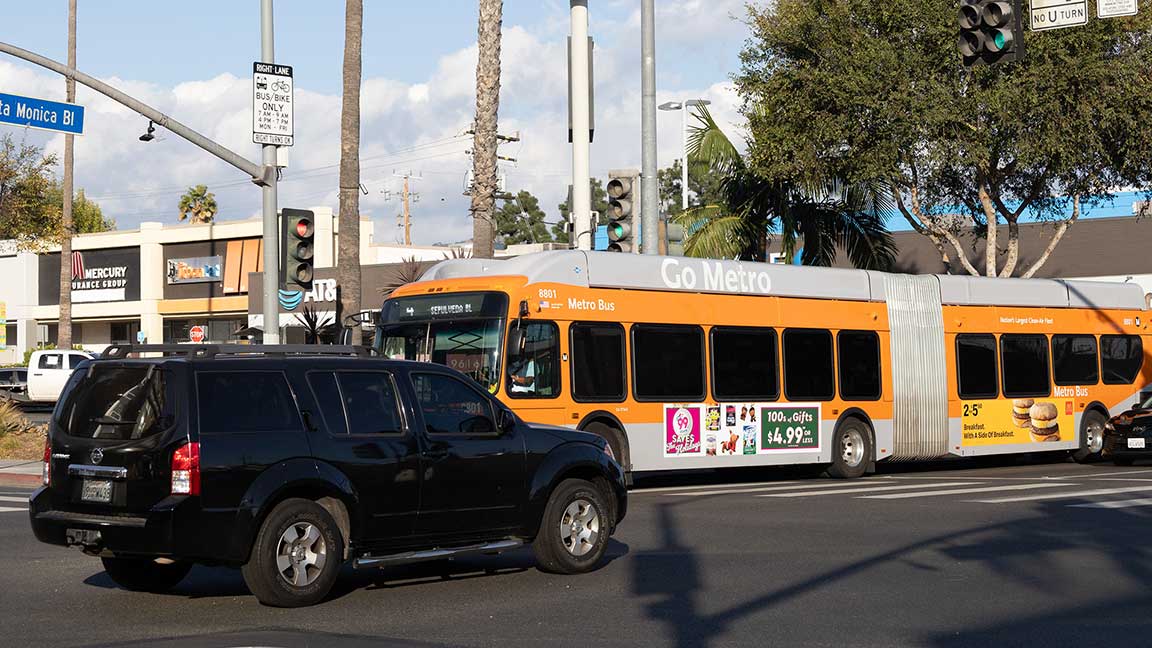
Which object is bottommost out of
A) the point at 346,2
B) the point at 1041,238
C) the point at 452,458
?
the point at 452,458

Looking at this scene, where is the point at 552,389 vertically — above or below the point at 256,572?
above

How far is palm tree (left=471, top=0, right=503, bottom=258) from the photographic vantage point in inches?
1117

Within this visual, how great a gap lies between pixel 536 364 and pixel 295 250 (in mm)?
3613

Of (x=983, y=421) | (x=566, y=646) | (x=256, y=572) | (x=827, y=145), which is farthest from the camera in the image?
(x=827, y=145)

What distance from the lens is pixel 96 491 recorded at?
32.3 ft

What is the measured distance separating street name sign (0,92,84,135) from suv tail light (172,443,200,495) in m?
13.8

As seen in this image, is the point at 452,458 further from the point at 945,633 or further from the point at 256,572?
the point at 945,633

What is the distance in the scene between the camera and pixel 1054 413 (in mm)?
27312

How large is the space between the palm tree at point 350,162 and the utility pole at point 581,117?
556 cm

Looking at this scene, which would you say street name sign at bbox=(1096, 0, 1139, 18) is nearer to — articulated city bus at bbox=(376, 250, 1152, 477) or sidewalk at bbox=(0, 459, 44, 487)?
articulated city bus at bbox=(376, 250, 1152, 477)

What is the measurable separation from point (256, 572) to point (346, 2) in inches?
840

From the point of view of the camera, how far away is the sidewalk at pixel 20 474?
74.8 ft

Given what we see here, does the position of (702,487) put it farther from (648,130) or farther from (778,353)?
(648,130)

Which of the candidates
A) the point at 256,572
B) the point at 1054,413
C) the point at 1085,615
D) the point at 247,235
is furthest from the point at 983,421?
the point at 247,235
